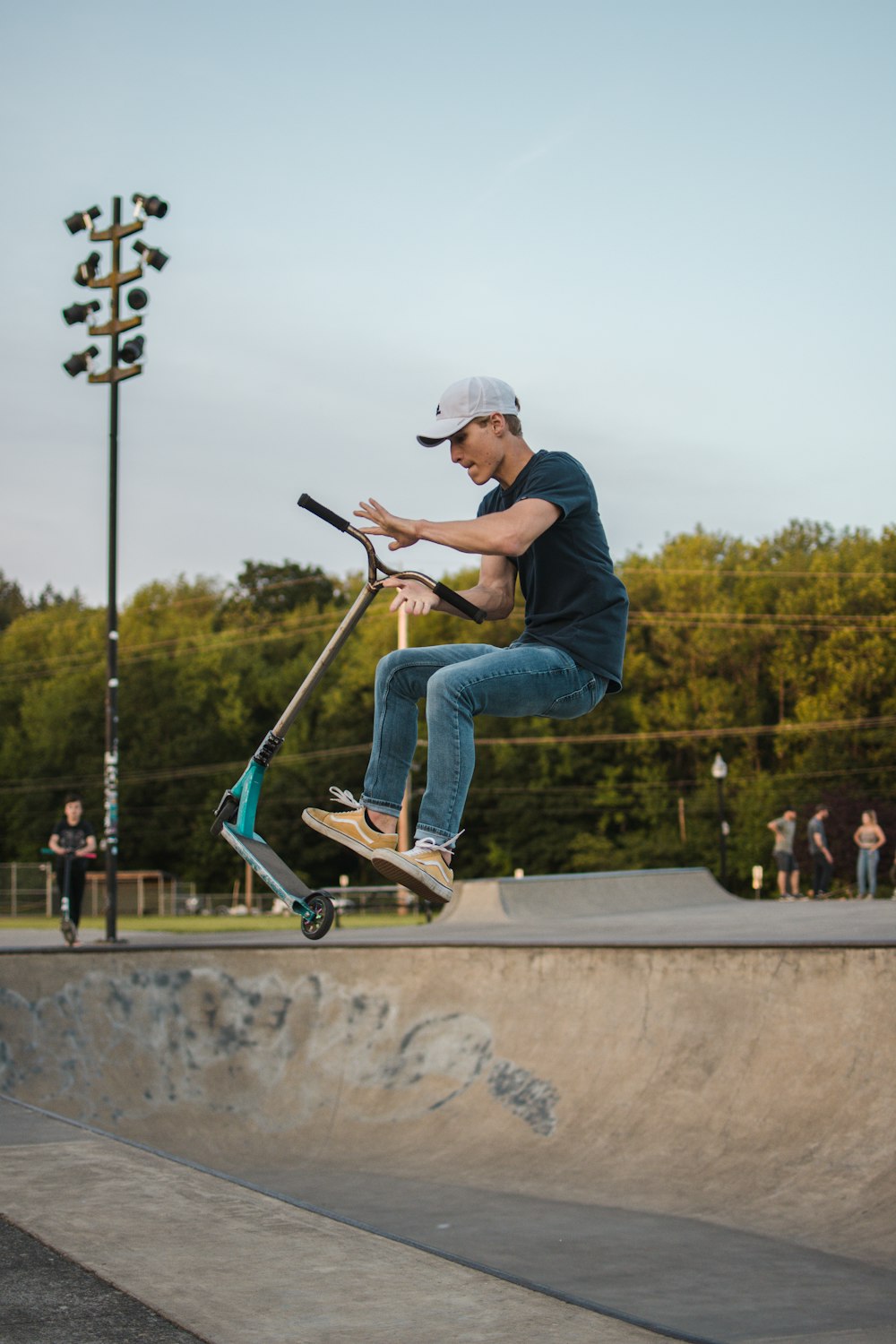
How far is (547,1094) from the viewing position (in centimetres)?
1123

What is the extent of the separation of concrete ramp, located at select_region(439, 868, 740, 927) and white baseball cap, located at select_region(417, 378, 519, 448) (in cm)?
1856

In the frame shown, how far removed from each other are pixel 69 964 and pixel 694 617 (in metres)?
56.6

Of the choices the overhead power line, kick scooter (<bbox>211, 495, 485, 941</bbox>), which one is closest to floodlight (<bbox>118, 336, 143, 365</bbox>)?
kick scooter (<bbox>211, 495, 485, 941</bbox>)

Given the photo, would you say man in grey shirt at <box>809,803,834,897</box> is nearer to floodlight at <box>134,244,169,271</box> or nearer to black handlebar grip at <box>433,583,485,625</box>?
floodlight at <box>134,244,169,271</box>

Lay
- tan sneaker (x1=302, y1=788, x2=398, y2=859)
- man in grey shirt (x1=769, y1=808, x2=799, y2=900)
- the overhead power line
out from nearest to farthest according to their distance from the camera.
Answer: tan sneaker (x1=302, y1=788, x2=398, y2=859) → man in grey shirt (x1=769, y1=808, x2=799, y2=900) → the overhead power line

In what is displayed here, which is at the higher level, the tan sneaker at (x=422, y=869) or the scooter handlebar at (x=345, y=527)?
the scooter handlebar at (x=345, y=527)

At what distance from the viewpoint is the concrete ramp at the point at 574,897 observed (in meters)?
24.1

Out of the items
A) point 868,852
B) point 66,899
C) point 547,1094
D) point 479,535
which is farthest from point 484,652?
point 868,852

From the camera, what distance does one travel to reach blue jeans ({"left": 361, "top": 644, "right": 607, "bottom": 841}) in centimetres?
439

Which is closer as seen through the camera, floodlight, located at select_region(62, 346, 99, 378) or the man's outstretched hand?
the man's outstretched hand

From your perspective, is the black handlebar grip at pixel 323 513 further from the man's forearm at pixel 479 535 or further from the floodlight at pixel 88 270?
the floodlight at pixel 88 270

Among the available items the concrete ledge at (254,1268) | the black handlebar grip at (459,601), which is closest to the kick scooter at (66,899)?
the concrete ledge at (254,1268)

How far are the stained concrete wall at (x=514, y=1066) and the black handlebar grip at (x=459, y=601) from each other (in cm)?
584

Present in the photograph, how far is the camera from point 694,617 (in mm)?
68062
